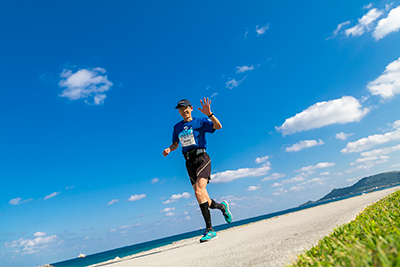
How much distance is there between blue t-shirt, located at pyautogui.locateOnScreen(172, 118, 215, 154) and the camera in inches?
200

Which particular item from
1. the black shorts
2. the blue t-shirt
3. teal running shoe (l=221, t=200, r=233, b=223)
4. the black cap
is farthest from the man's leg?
the black cap

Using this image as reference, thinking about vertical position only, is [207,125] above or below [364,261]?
above

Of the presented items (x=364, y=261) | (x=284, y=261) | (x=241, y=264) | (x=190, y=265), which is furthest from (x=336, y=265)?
(x=190, y=265)

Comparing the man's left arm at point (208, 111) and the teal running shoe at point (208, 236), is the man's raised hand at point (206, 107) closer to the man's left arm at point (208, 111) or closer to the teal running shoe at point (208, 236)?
the man's left arm at point (208, 111)

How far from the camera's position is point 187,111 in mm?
5301

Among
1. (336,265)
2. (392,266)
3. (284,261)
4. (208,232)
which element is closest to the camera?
(392,266)

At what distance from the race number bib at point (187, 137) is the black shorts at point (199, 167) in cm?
34

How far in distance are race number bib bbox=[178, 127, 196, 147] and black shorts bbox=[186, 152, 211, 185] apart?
34 centimetres

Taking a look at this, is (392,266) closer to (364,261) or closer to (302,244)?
(364,261)

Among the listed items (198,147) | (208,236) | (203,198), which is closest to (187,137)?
(198,147)

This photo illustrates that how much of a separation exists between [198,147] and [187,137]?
333 mm

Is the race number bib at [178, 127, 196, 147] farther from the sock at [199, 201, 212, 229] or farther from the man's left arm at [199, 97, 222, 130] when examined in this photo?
the sock at [199, 201, 212, 229]

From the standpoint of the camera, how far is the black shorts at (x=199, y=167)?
16.3 feet

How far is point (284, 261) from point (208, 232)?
10.3ft
